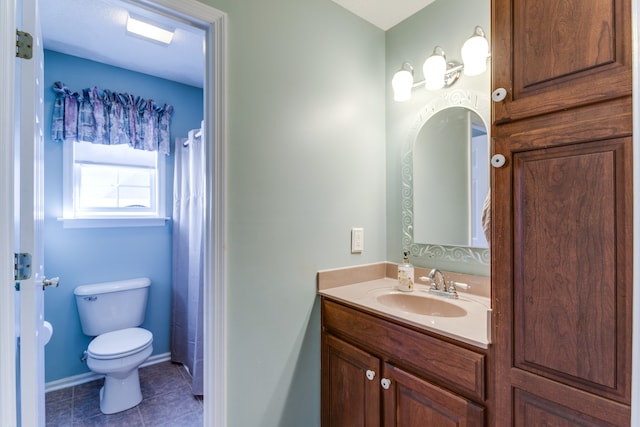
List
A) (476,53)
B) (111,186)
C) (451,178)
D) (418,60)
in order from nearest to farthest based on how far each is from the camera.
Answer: (476,53), (451,178), (418,60), (111,186)

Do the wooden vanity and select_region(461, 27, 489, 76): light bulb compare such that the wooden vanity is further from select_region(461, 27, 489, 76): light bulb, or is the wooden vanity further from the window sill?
the window sill

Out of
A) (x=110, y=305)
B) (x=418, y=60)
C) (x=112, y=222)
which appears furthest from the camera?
(x=112, y=222)

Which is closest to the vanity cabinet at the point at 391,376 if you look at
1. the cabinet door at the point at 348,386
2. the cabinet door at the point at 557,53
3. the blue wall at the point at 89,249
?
the cabinet door at the point at 348,386

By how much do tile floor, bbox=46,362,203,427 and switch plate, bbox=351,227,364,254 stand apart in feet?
4.79

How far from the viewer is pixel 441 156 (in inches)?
63.8

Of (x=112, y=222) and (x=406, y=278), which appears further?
(x=112, y=222)

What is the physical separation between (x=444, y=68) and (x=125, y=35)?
2.01 m

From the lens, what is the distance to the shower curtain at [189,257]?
7.19 ft

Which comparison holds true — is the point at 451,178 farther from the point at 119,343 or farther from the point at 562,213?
the point at 119,343

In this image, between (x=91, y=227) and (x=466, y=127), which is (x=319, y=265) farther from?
(x=91, y=227)

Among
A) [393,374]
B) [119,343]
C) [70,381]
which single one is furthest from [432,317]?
[70,381]

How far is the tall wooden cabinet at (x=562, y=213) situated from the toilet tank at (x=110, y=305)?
2471 mm

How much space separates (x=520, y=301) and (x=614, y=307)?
192 millimetres

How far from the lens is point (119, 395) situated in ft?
6.47
